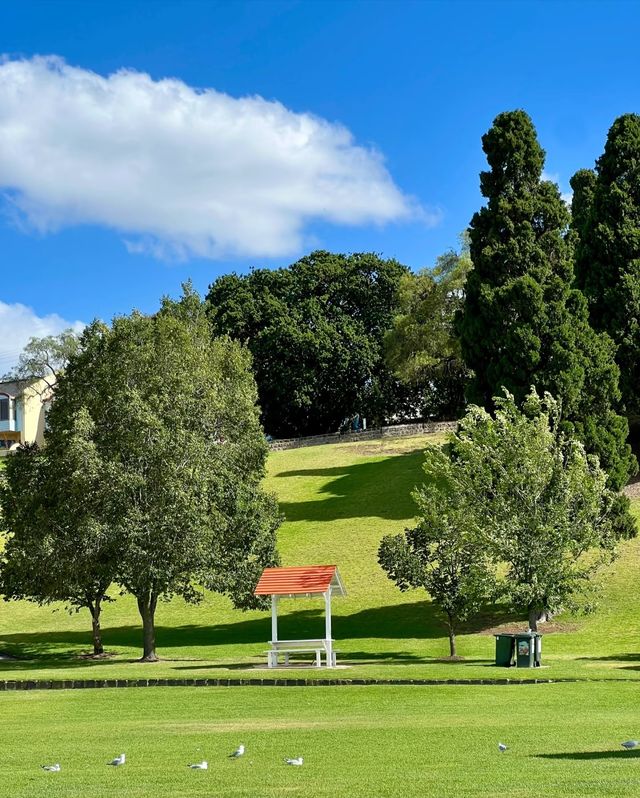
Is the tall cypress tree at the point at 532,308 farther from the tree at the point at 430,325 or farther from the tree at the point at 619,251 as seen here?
the tree at the point at 430,325

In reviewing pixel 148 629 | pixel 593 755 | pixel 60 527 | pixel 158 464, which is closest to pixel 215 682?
pixel 148 629

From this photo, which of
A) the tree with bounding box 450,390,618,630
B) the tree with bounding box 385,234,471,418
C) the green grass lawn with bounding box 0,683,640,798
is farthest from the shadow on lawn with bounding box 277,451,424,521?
the green grass lawn with bounding box 0,683,640,798

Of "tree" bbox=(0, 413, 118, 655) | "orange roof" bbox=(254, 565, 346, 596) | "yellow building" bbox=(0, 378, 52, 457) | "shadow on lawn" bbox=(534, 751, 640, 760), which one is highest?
"yellow building" bbox=(0, 378, 52, 457)

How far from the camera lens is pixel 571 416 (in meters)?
44.5

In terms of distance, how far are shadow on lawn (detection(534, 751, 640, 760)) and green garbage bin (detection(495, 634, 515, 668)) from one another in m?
17.5

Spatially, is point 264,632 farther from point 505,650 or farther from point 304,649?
point 505,650

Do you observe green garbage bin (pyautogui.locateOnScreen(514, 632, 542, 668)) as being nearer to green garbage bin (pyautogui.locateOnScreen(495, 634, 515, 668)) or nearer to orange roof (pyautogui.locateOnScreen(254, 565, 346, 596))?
green garbage bin (pyautogui.locateOnScreen(495, 634, 515, 668))

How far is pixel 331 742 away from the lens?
14102 mm

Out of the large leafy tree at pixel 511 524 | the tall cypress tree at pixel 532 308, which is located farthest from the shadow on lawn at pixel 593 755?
the tall cypress tree at pixel 532 308

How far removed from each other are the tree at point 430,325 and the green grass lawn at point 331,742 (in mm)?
51064

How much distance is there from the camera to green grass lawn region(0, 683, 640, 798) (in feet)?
34.1

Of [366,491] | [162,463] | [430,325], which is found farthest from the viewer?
[430,325]

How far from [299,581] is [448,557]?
5219 mm

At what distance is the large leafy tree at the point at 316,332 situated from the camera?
88062mm
